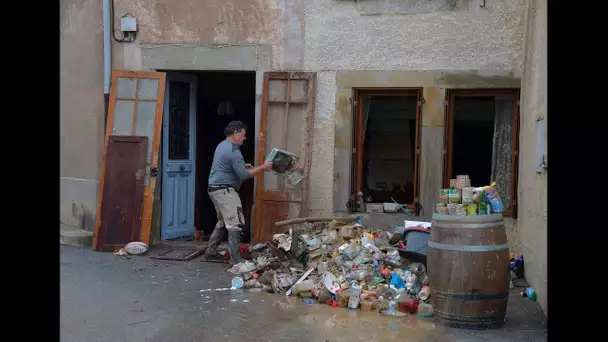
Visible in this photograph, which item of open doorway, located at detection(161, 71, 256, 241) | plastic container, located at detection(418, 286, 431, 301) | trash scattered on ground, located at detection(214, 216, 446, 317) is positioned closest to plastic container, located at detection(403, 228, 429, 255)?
trash scattered on ground, located at detection(214, 216, 446, 317)

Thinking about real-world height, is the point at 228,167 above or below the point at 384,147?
below

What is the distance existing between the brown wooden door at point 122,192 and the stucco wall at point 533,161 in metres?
4.84

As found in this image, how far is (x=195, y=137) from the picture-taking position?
900 centimetres

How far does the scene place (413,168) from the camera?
25.4 ft

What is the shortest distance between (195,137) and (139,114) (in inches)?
44.6

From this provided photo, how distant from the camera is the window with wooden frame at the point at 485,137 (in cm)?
729

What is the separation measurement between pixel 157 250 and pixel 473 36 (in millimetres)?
4980

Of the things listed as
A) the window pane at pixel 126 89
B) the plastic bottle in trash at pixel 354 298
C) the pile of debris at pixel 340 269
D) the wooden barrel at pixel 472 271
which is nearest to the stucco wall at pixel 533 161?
the wooden barrel at pixel 472 271

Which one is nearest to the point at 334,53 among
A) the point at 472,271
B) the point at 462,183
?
the point at 462,183

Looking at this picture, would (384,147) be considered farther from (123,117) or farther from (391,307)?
(123,117)

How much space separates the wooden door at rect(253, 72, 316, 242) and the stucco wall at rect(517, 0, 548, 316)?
2605 millimetres

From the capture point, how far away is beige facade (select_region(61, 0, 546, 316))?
23.6ft

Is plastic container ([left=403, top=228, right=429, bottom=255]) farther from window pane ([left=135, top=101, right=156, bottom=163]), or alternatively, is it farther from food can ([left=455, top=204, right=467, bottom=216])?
window pane ([left=135, top=101, right=156, bottom=163])
